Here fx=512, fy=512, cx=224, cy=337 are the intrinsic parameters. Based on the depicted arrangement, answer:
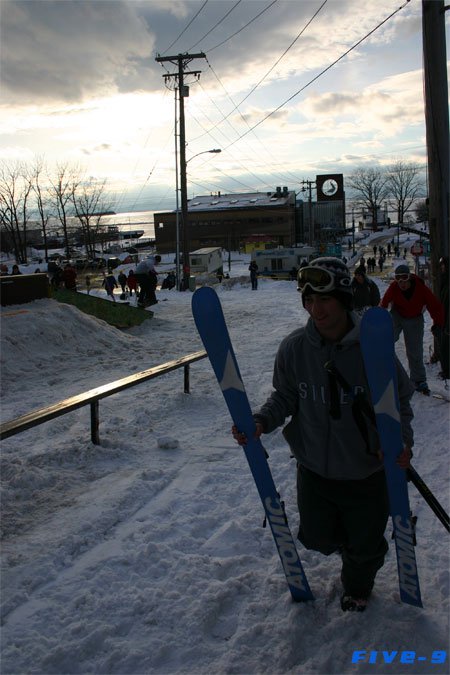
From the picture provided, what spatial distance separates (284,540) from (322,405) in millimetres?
787

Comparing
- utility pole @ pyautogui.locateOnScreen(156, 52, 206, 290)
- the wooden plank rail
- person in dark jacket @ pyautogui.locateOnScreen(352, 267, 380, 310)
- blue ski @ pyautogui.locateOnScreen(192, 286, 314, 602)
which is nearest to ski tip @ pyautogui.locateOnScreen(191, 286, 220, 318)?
blue ski @ pyautogui.locateOnScreen(192, 286, 314, 602)

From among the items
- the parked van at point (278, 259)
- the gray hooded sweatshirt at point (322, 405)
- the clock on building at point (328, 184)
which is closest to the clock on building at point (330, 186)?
the clock on building at point (328, 184)

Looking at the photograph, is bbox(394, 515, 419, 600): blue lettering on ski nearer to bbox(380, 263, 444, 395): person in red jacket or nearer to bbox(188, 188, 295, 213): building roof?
bbox(380, 263, 444, 395): person in red jacket

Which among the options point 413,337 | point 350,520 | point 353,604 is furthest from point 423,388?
point 350,520

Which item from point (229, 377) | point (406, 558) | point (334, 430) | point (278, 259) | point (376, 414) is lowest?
point (406, 558)

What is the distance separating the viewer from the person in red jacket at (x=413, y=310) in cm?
622

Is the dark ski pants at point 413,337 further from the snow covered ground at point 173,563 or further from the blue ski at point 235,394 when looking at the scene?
the blue ski at point 235,394

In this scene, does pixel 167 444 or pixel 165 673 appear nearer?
pixel 165 673

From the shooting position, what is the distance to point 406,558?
2.53 meters

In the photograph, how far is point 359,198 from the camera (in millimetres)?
113875

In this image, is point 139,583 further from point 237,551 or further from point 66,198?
point 66,198

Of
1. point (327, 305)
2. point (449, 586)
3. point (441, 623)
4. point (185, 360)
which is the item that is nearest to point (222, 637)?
point (441, 623)

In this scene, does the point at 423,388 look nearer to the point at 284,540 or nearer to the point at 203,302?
the point at 284,540

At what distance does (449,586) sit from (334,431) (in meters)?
1.22
